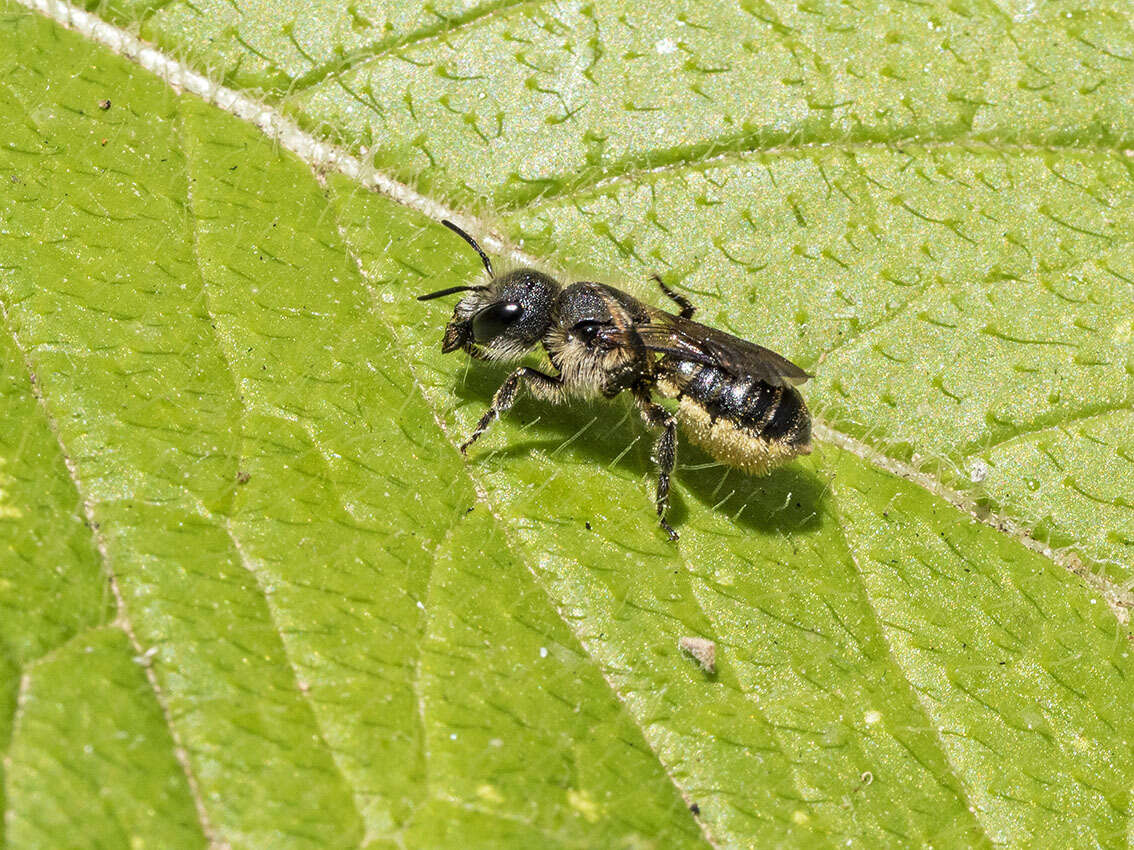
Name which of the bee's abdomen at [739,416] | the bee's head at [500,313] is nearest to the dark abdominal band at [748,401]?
the bee's abdomen at [739,416]

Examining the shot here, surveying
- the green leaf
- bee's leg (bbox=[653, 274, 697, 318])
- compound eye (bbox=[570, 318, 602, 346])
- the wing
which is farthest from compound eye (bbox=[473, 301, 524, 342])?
bee's leg (bbox=[653, 274, 697, 318])

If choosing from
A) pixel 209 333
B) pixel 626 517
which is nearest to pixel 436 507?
pixel 626 517

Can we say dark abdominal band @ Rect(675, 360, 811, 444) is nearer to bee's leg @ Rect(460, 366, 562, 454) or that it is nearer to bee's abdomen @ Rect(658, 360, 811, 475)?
bee's abdomen @ Rect(658, 360, 811, 475)

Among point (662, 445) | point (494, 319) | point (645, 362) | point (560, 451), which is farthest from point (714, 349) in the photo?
point (494, 319)

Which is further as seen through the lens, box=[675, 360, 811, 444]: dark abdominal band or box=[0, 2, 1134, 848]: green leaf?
box=[675, 360, 811, 444]: dark abdominal band

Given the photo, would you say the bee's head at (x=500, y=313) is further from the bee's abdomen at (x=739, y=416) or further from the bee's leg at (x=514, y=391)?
the bee's abdomen at (x=739, y=416)

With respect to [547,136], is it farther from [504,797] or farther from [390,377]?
[504,797]

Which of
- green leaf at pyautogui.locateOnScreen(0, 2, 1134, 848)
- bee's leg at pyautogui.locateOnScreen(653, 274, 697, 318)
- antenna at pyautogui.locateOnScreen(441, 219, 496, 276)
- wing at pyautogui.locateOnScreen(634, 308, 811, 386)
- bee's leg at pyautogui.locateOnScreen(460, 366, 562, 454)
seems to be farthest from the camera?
bee's leg at pyautogui.locateOnScreen(653, 274, 697, 318)

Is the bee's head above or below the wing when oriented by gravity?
below
